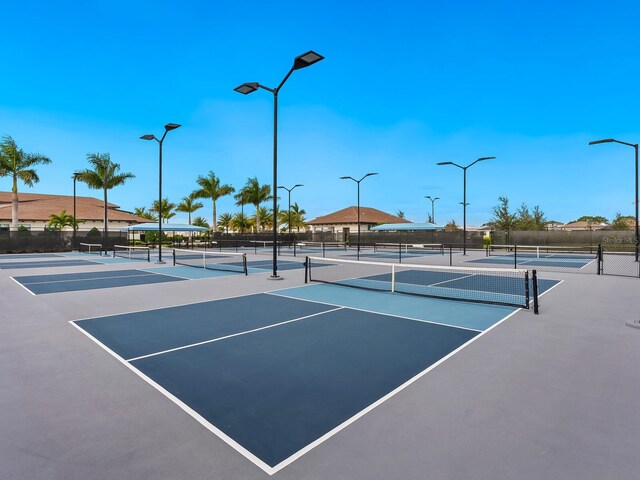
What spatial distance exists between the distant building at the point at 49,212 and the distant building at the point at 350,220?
112 ft

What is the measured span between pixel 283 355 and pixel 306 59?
32.9 ft

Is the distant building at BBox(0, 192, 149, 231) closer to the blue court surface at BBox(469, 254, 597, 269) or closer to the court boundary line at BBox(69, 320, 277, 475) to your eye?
the blue court surface at BBox(469, 254, 597, 269)

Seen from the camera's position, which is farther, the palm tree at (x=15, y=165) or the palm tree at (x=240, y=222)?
the palm tree at (x=240, y=222)

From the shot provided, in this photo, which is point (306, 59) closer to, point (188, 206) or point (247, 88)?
point (247, 88)

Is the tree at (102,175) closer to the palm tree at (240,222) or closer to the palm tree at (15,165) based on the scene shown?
the palm tree at (15,165)

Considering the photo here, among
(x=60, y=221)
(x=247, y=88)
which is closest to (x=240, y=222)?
(x=60, y=221)

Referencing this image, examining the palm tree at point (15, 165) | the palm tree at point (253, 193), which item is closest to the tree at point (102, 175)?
the palm tree at point (15, 165)

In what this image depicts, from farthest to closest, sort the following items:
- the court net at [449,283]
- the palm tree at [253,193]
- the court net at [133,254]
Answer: the palm tree at [253,193], the court net at [133,254], the court net at [449,283]

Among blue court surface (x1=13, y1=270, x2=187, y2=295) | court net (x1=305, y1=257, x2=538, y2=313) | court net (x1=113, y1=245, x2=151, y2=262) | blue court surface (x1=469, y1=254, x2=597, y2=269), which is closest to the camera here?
court net (x1=305, y1=257, x2=538, y2=313)

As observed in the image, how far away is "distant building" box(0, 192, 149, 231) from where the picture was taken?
47.6m

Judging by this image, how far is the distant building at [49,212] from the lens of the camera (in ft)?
156

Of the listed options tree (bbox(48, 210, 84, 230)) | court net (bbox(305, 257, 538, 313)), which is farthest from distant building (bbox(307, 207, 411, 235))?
court net (bbox(305, 257, 538, 313))

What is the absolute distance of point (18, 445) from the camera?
10.6 feet

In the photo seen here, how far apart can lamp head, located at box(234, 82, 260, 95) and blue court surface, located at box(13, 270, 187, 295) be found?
24.8 ft
